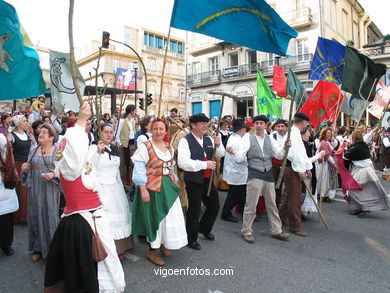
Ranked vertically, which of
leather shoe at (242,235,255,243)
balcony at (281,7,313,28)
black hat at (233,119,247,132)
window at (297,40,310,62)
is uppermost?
balcony at (281,7,313,28)

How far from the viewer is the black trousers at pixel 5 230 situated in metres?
3.58

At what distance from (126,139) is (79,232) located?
5.44 meters

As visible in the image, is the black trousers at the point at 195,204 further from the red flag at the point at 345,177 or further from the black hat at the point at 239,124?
the red flag at the point at 345,177

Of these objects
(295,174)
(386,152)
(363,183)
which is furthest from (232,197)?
(386,152)

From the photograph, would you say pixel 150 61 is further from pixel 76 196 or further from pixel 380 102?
pixel 76 196

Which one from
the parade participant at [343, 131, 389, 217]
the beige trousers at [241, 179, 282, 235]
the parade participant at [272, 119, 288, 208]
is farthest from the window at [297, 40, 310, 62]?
the beige trousers at [241, 179, 282, 235]

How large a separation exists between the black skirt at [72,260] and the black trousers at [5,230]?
1.69 metres

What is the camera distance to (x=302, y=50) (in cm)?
2258

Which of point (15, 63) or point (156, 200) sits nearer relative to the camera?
point (156, 200)

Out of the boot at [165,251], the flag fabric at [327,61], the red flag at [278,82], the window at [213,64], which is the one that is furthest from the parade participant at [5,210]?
the window at [213,64]

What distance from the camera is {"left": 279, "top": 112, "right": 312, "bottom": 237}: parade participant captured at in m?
4.52

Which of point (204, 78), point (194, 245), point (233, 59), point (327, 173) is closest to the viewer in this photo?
point (194, 245)

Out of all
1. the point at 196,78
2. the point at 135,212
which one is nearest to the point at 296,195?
the point at 135,212

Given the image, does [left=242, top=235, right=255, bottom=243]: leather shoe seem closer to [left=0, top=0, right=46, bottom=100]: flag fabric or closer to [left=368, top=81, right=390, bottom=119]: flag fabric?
[left=0, top=0, right=46, bottom=100]: flag fabric
